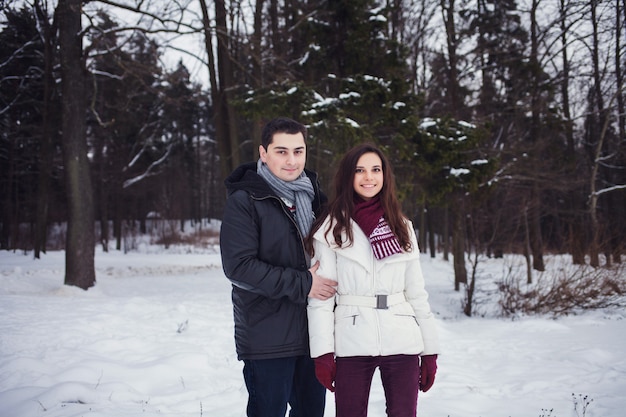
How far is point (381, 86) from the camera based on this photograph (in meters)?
8.63

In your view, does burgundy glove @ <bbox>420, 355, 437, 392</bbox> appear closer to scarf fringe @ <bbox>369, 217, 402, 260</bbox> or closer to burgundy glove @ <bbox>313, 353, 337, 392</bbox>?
burgundy glove @ <bbox>313, 353, 337, 392</bbox>

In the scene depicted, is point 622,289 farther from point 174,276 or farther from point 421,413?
point 174,276

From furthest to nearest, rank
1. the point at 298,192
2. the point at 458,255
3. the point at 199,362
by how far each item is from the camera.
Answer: the point at 458,255, the point at 199,362, the point at 298,192

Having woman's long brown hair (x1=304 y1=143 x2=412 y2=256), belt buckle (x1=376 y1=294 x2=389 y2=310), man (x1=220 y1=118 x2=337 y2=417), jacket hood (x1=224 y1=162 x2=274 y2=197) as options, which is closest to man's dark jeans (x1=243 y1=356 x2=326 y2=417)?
man (x1=220 y1=118 x2=337 y2=417)

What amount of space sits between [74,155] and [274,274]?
8.34 meters

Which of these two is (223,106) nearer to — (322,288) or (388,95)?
(388,95)

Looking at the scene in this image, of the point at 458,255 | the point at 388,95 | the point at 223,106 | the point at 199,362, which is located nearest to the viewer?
the point at 199,362

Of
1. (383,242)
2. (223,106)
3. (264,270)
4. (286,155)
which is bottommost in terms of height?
(264,270)

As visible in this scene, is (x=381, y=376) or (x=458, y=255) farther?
(x=458, y=255)

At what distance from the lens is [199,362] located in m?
4.50

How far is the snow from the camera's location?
139 inches

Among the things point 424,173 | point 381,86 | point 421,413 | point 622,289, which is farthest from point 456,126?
point 421,413

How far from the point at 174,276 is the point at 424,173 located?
851 centimetres

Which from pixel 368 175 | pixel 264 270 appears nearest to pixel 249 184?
pixel 264 270
